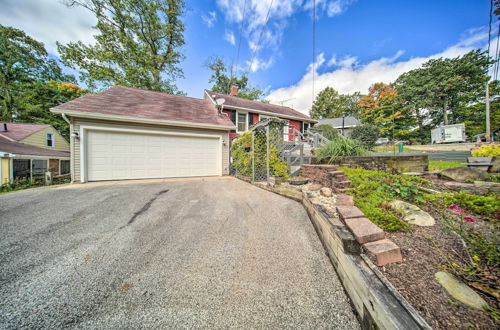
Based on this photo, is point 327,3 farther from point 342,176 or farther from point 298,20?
point 342,176

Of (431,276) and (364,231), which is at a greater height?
(364,231)

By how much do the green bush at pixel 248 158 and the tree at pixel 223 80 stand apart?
504 inches

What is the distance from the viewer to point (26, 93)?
46.1ft

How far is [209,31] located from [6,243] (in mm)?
9674

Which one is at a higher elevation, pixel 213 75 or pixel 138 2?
pixel 138 2

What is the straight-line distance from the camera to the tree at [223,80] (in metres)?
16.3

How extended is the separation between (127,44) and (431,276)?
16.8 metres

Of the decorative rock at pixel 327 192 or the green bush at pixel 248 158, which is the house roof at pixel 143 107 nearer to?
the green bush at pixel 248 158

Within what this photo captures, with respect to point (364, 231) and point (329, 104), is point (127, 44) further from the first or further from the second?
point (329, 104)

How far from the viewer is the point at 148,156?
235 inches

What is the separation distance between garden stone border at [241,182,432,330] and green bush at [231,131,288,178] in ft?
8.36

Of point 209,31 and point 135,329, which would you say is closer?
point 135,329

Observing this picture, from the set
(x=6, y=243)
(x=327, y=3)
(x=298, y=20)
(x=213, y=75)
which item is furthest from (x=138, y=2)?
(x=6, y=243)

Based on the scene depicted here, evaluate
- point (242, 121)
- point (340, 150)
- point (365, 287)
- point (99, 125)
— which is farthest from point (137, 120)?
point (365, 287)
